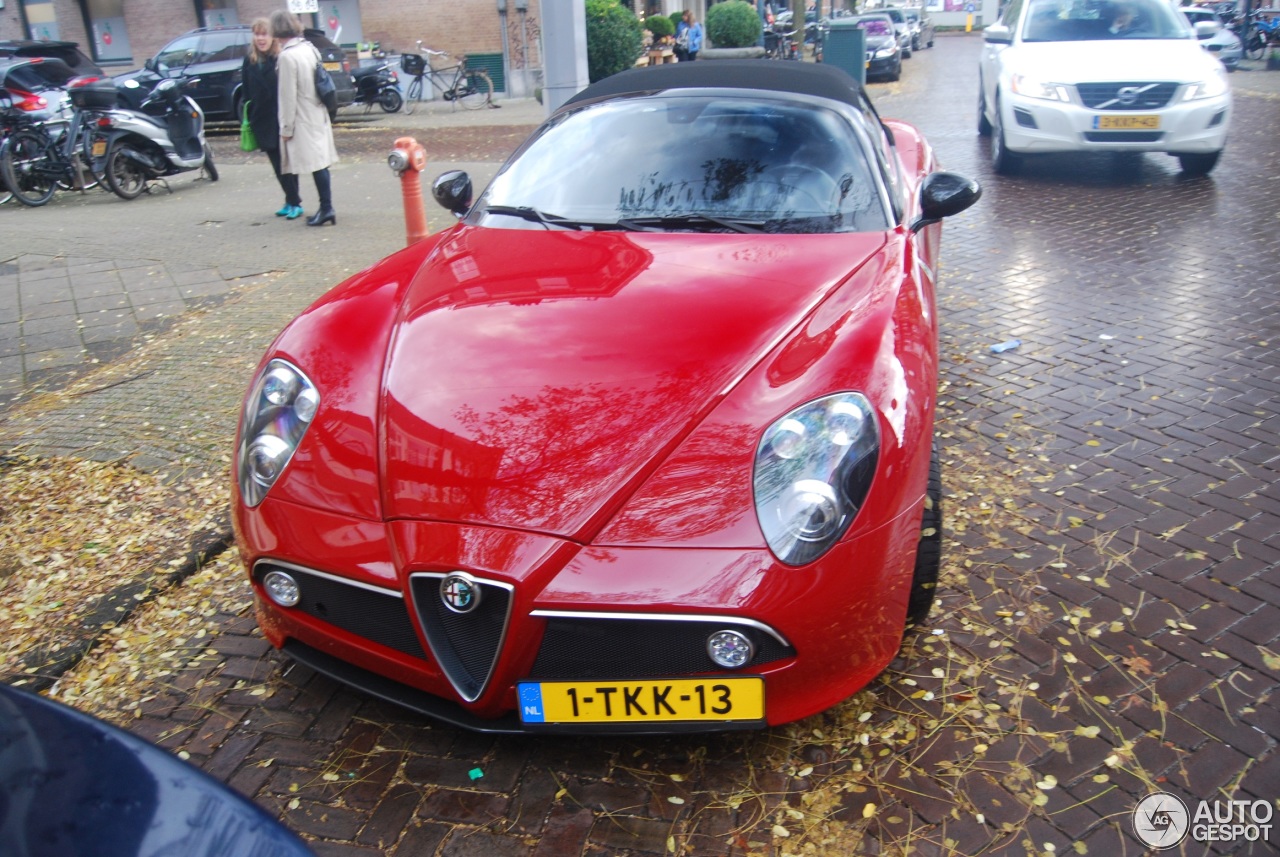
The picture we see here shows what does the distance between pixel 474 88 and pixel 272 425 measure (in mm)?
19457

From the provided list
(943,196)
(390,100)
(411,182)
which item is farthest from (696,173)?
(390,100)

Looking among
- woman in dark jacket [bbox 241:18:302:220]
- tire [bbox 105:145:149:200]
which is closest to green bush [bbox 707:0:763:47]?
tire [bbox 105:145:149:200]

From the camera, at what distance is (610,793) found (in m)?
2.45

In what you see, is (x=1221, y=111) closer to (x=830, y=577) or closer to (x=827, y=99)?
(x=827, y=99)

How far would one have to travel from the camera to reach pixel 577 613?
2191mm

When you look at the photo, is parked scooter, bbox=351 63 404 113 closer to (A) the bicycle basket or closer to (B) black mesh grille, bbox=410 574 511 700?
(A) the bicycle basket

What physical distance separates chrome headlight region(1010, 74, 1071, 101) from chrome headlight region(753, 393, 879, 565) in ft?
25.3

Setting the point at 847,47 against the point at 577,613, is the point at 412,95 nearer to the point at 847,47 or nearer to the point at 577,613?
the point at 847,47

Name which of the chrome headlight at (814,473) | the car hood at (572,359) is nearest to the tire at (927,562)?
the chrome headlight at (814,473)

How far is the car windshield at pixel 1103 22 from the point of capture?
376 inches

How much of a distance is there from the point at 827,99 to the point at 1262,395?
2398 millimetres

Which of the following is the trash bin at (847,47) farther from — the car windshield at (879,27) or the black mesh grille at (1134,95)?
the black mesh grille at (1134,95)

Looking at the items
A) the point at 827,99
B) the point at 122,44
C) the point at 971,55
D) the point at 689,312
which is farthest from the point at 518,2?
the point at 689,312

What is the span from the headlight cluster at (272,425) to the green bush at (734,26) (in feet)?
77.9
